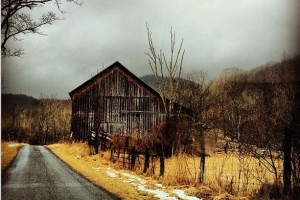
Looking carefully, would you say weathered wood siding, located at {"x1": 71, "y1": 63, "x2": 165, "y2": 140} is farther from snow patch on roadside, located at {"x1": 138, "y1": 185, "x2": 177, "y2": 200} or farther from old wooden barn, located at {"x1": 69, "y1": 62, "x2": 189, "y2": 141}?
snow patch on roadside, located at {"x1": 138, "y1": 185, "x2": 177, "y2": 200}

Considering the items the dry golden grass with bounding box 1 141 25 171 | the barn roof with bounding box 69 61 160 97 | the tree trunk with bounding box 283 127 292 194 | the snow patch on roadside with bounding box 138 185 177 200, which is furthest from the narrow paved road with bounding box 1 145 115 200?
the barn roof with bounding box 69 61 160 97

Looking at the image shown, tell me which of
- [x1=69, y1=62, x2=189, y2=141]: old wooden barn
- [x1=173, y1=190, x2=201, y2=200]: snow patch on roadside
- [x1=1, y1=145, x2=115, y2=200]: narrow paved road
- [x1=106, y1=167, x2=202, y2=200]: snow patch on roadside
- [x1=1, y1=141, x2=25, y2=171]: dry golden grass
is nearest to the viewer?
[x1=1, y1=145, x2=115, y2=200]: narrow paved road

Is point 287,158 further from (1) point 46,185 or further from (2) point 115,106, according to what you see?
(2) point 115,106

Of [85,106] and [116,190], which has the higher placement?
[85,106]

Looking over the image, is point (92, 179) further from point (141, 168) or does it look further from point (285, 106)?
point (285, 106)

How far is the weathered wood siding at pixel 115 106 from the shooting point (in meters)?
19.7

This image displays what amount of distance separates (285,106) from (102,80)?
47.0 ft

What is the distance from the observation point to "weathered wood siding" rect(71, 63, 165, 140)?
19.7m

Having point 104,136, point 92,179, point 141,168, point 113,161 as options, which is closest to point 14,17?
point 92,179

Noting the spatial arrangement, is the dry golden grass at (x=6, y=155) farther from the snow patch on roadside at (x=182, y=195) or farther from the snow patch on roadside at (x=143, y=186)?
the snow patch on roadside at (x=182, y=195)

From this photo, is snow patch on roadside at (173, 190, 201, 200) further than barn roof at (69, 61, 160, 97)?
No

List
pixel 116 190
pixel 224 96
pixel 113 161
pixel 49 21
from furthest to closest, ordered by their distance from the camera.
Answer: pixel 224 96 → pixel 113 161 → pixel 49 21 → pixel 116 190

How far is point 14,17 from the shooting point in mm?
8328

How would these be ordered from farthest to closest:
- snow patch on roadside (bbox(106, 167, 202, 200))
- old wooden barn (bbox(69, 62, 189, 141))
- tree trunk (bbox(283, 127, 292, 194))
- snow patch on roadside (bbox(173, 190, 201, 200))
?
old wooden barn (bbox(69, 62, 189, 141))
snow patch on roadside (bbox(106, 167, 202, 200))
snow patch on roadside (bbox(173, 190, 201, 200))
tree trunk (bbox(283, 127, 292, 194))
